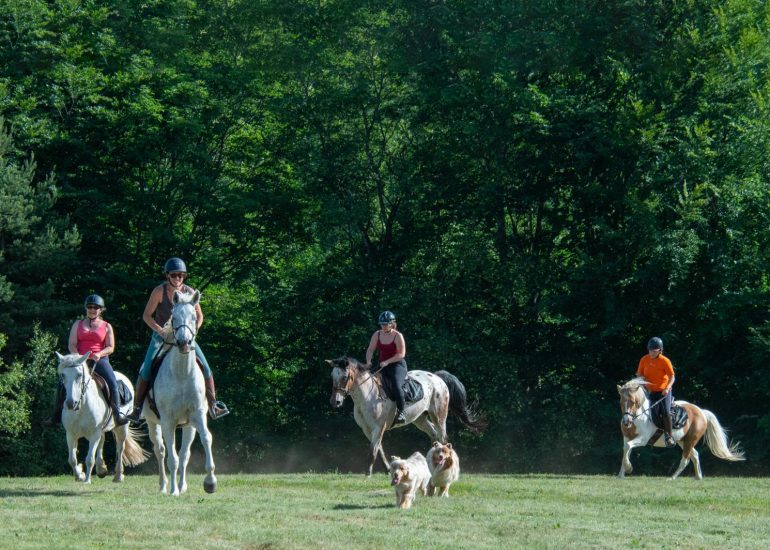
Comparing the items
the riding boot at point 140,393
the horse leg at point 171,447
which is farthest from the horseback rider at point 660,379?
the riding boot at point 140,393

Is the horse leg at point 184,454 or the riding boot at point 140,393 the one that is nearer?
the horse leg at point 184,454

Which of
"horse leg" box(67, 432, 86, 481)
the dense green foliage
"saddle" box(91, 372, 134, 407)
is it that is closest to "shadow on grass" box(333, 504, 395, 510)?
"horse leg" box(67, 432, 86, 481)

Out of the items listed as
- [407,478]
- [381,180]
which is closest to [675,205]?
[381,180]

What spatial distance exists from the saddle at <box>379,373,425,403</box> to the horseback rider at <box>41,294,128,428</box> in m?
5.07

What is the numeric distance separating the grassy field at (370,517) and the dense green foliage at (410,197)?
14445mm

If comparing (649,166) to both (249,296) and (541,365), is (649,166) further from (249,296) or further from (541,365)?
(249,296)

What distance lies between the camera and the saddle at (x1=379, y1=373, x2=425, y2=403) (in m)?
23.6

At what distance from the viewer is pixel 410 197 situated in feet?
135

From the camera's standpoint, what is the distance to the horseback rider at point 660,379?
25.5 meters

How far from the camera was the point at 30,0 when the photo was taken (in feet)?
134

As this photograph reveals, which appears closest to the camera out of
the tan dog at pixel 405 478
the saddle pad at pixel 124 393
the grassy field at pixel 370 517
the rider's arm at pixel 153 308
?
the grassy field at pixel 370 517

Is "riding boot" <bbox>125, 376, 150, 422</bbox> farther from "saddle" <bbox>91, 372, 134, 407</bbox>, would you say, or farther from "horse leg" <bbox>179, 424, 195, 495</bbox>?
"saddle" <bbox>91, 372, 134, 407</bbox>

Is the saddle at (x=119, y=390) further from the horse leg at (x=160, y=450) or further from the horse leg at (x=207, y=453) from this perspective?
the horse leg at (x=207, y=453)

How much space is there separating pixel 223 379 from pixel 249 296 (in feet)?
11.7
